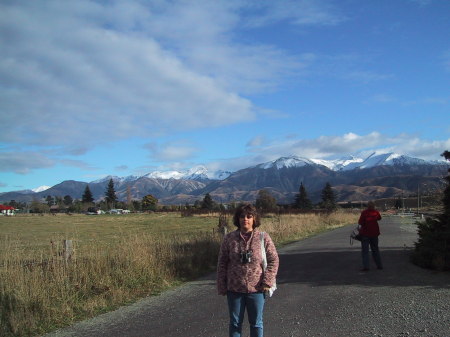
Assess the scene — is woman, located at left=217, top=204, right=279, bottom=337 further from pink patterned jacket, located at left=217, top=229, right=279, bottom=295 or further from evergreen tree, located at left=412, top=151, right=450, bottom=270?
evergreen tree, located at left=412, top=151, right=450, bottom=270

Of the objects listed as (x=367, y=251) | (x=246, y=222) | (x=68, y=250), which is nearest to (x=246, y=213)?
(x=246, y=222)

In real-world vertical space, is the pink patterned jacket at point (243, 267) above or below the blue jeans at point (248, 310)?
above

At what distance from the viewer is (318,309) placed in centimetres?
714

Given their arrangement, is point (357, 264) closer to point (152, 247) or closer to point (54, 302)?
point (152, 247)

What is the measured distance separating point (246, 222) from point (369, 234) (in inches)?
282

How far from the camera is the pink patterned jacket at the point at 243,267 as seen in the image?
464 centimetres

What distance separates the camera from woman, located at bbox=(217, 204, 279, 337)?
15.2 feet

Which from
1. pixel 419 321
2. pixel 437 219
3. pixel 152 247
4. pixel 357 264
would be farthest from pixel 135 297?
pixel 437 219

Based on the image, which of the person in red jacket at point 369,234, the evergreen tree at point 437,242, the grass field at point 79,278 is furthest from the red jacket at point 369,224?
the grass field at point 79,278

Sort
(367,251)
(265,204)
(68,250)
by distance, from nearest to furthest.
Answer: (68,250) < (367,251) < (265,204)

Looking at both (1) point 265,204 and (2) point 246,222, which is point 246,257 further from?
(1) point 265,204

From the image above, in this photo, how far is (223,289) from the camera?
15.7ft

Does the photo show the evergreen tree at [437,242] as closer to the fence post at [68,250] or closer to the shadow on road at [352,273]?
the shadow on road at [352,273]

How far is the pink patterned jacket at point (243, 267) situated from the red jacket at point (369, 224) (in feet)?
22.9
